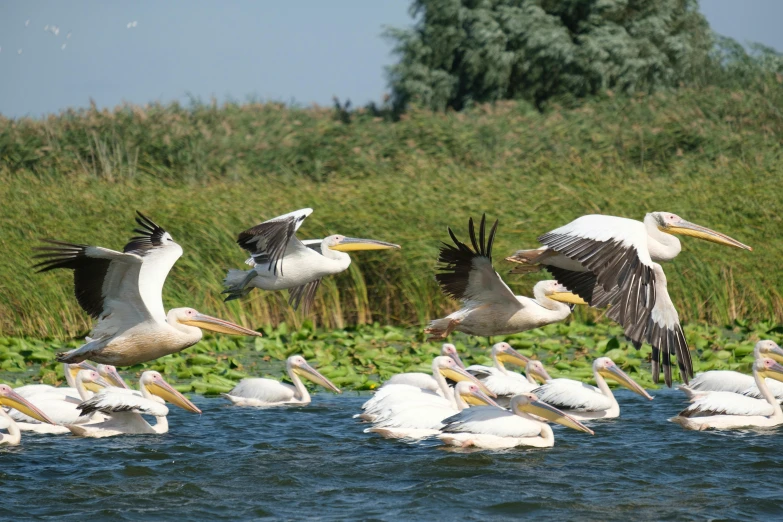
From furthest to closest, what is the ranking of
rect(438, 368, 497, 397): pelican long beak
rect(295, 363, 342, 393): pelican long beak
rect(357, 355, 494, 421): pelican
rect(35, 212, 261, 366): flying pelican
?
rect(295, 363, 342, 393): pelican long beak, rect(438, 368, 497, 397): pelican long beak, rect(357, 355, 494, 421): pelican, rect(35, 212, 261, 366): flying pelican

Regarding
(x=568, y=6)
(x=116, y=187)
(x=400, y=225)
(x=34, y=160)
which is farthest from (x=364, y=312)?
(x=568, y=6)

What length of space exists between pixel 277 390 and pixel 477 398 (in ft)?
5.75

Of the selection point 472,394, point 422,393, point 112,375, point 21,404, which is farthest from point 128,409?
point 472,394

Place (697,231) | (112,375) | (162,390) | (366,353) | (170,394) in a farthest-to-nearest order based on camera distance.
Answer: (366,353)
(112,375)
(162,390)
(170,394)
(697,231)

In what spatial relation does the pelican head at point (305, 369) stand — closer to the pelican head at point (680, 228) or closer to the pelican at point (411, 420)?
the pelican at point (411, 420)

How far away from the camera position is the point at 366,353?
9.99 m

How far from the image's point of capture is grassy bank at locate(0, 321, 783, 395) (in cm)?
952

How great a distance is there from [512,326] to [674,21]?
21008mm

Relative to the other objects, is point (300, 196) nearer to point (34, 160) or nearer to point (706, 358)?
point (706, 358)

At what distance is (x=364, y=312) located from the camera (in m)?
11.4

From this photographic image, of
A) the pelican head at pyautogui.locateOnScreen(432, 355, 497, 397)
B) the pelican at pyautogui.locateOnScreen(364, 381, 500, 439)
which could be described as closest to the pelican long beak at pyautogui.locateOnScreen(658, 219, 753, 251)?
the pelican at pyautogui.locateOnScreen(364, 381, 500, 439)

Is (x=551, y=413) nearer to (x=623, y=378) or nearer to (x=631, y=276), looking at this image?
(x=623, y=378)

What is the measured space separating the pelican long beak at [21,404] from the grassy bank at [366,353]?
77.0 inches

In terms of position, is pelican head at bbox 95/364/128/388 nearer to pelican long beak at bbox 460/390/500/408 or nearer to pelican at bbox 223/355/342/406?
pelican at bbox 223/355/342/406
